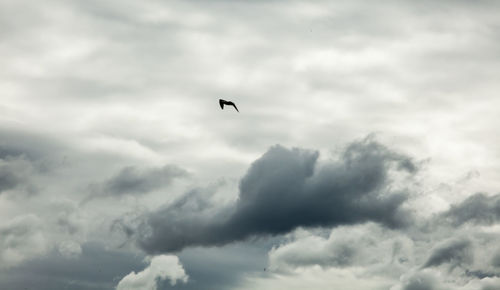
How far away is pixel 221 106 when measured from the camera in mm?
82500
